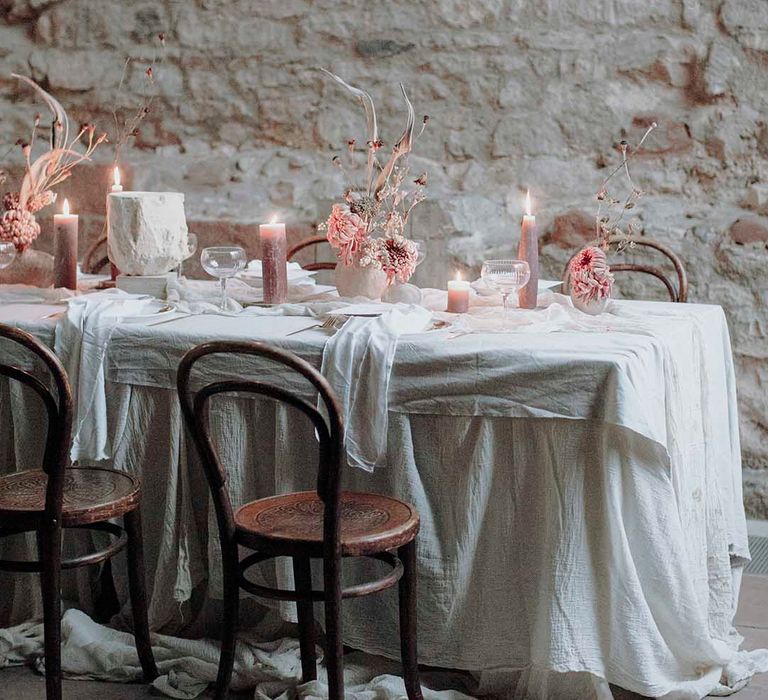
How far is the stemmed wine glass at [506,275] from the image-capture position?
8.08 ft

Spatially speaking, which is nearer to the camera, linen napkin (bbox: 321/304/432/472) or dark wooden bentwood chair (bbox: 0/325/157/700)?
dark wooden bentwood chair (bbox: 0/325/157/700)

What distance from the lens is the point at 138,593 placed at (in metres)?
2.32

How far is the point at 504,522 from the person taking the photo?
2184mm

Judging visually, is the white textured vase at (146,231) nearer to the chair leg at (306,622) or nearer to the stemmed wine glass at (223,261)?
the stemmed wine glass at (223,261)

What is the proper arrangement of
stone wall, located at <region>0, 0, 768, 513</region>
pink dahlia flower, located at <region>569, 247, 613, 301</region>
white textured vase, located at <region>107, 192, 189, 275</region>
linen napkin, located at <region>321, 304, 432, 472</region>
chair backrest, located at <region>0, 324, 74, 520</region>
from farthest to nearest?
stone wall, located at <region>0, 0, 768, 513</region>, white textured vase, located at <region>107, 192, 189, 275</region>, pink dahlia flower, located at <region>569, 247, 613, 301</region>, linen napkin, located at <region>321, 304, 432, 472</region>, chair backrest, located at <region>0, 324, 74, 520</region>

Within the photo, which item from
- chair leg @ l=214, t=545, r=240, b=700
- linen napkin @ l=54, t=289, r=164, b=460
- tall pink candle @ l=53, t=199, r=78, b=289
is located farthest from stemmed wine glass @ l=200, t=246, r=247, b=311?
chair leg @ l=214, t=545, r=240, b=700

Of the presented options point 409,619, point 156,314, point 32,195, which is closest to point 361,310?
point 156,314

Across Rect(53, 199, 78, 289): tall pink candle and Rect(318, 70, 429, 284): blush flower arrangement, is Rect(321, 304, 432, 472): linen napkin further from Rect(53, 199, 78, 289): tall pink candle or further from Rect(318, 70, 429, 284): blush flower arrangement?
Rect(53, 199, 78, 289): tall pink candle

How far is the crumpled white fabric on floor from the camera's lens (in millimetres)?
2273

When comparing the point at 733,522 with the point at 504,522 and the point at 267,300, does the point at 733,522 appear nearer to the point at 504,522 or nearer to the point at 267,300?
the point at 504,522

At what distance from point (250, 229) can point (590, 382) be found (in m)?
2.23

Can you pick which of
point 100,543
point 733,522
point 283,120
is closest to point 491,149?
point 283,120

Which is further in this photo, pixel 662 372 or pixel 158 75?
pixel 158 75

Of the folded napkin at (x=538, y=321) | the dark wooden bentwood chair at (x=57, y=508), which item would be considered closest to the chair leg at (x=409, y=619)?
the folded napkin at (x=538, y=321)
